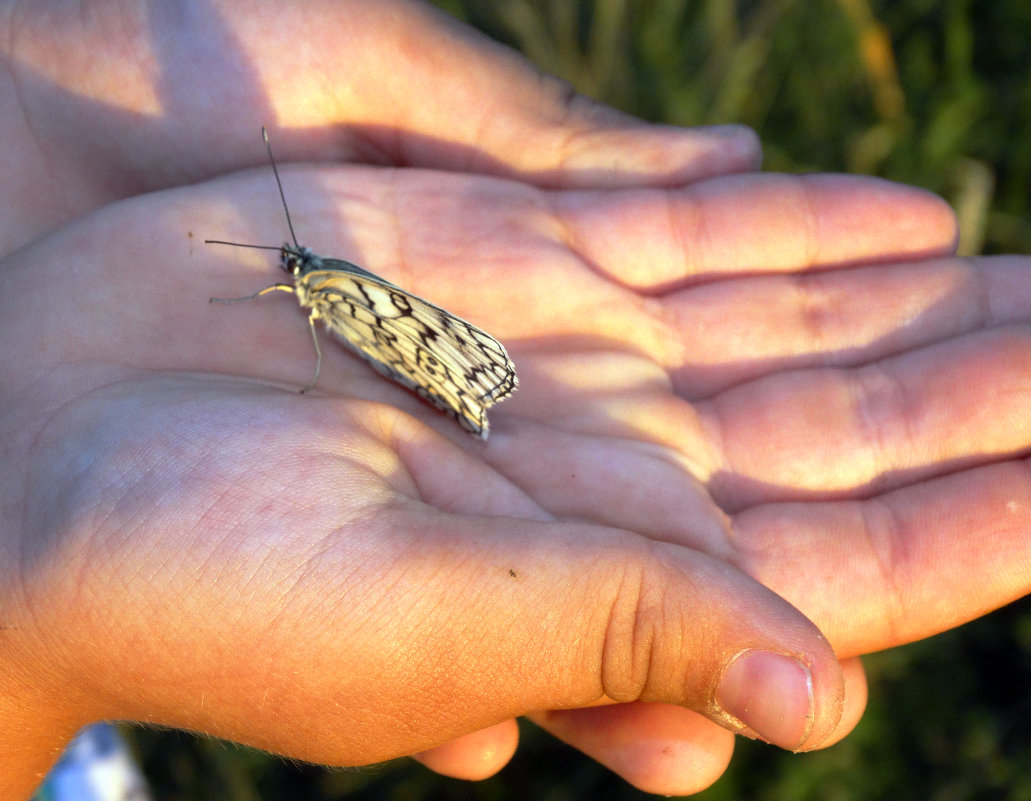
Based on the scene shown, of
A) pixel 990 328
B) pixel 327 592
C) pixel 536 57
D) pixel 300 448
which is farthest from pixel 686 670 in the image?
pixel 536 57

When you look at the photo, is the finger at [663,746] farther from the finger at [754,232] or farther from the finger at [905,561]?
the finger at [754,232]

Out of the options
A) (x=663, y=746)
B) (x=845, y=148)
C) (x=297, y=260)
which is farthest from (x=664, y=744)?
(x=845, y=148)

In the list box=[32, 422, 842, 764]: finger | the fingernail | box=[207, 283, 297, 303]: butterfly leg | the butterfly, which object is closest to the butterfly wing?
the butterfly

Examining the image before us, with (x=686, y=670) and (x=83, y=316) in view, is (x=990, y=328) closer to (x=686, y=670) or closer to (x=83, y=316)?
(x=686, y=670)

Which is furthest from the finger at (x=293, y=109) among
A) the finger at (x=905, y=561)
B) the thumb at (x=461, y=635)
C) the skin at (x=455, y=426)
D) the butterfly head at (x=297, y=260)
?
the thumb at (x=461, y=635)

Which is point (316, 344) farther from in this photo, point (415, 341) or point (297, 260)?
point (415, 341)

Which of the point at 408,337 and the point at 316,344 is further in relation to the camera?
the point at 316,344

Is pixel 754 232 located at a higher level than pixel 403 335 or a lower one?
higher
